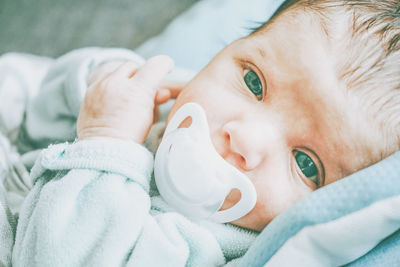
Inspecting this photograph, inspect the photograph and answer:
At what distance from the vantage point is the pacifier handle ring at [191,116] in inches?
21.6

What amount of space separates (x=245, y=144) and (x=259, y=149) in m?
0.03

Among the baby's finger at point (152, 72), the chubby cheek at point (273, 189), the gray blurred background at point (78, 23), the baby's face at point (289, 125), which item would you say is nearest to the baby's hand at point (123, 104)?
the baby's finger at point (152, 72)

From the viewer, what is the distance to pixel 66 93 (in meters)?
0.82

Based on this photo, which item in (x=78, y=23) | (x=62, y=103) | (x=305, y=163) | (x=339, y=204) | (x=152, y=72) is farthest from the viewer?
(x=78, y=23)

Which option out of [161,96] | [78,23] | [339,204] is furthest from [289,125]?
[78,23]

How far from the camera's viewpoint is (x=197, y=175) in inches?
21.1

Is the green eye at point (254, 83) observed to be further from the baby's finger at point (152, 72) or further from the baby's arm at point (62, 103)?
the baby's arm at point (62, 103)

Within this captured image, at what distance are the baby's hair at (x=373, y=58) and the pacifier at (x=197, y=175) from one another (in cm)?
A: 21

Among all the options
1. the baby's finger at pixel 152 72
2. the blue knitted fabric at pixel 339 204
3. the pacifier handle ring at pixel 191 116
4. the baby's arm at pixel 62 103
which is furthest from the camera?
the baby's arm at pixel 62 103

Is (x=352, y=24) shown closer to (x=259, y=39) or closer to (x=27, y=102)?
(x=259, y=39)

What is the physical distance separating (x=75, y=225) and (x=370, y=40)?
52cm

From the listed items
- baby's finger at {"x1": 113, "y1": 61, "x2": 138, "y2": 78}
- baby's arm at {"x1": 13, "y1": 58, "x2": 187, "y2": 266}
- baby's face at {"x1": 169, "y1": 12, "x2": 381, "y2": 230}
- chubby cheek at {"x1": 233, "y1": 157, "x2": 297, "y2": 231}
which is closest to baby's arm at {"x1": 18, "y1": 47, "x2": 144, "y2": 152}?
baby's finger at {"x1": 113, "y1": 61, "x2": 138, "y2": 78}

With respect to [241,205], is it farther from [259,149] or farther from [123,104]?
[123,104]

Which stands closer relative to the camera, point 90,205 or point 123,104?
point 90,205
